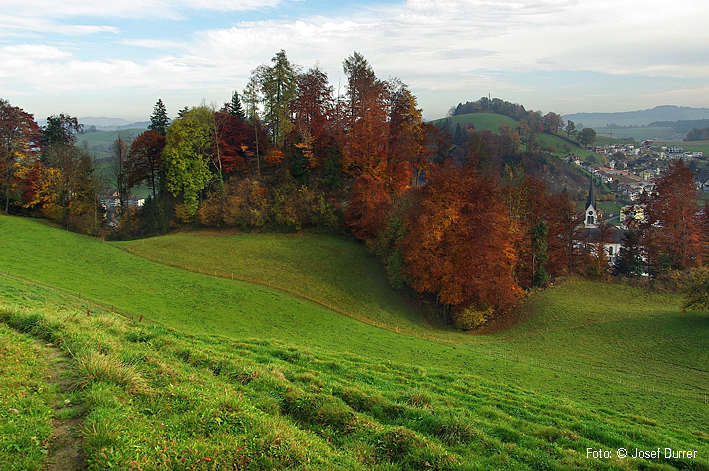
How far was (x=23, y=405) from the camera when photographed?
6.73m

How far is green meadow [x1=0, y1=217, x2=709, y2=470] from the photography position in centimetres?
686

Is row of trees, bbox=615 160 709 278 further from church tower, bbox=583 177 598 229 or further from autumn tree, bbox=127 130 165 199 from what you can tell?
autumn tree, bbox=127 130 165 199

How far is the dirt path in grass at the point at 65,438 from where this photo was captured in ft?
18.6

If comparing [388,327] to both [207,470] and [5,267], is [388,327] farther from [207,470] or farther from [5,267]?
[5,267]

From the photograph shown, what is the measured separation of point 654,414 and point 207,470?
1650cm

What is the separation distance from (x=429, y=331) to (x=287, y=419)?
24.5 meters

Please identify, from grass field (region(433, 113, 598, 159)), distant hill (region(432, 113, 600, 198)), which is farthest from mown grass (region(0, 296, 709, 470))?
grass field (region(433, 113, 598, 159))

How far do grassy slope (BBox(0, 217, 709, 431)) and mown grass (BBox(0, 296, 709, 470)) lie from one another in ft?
18.7

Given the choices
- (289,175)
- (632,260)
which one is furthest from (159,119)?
(632,260)

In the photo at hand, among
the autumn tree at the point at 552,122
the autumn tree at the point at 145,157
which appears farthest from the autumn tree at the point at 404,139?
the autumn tree at the point at 552,122

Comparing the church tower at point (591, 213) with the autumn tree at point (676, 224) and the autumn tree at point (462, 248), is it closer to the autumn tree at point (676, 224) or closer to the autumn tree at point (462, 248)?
the autumn tree at point (676, 224)

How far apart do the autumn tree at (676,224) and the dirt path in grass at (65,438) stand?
5147 centimetres

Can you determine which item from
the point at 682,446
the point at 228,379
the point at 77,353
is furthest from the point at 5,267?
the point at 682,446

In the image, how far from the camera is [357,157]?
48562mm
